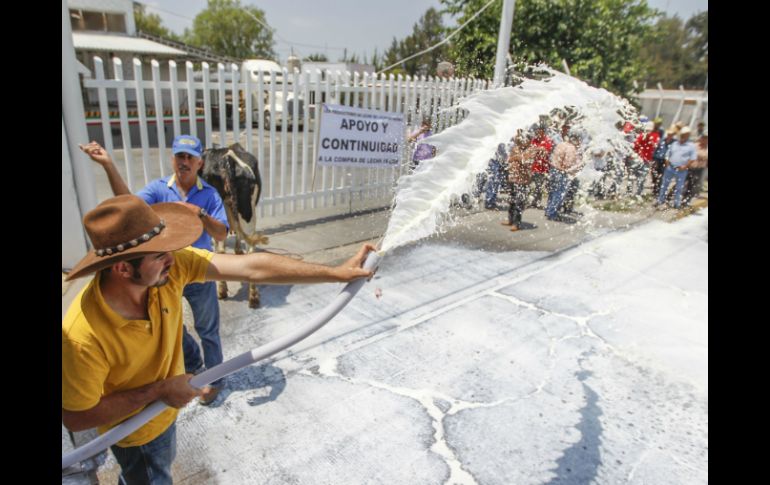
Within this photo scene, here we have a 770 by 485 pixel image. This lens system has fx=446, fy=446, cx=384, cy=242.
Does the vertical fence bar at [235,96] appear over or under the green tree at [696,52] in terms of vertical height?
under

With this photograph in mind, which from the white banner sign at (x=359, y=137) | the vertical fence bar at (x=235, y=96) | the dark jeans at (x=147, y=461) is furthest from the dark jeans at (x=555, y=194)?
the dark jeans at (x=147, y=461)

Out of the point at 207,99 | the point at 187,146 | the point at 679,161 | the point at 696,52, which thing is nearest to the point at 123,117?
the point at 207,99

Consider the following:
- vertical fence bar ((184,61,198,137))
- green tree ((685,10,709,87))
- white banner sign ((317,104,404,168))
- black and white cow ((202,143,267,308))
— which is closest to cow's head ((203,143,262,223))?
black and white cow ((202,143,267,308))

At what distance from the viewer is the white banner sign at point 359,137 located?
6961 millimetres

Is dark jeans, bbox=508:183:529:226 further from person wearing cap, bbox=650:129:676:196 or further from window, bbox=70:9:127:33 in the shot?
window, bbox=70:9:127:33

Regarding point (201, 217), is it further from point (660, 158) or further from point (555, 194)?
point (660, 158)

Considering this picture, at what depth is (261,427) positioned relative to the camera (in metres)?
3.13

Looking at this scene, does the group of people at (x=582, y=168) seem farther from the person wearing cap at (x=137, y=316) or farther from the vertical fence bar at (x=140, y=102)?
the vertical fence bar at (x=140, y=102)

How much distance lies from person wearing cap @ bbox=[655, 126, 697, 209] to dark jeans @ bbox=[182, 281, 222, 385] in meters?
11.0

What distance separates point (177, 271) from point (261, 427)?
1530mm

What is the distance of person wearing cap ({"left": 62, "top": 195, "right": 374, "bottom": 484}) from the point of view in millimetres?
1651

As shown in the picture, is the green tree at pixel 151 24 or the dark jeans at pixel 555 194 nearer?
the dark jeans at pixel 555 194

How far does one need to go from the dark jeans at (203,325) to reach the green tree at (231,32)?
53.7m
